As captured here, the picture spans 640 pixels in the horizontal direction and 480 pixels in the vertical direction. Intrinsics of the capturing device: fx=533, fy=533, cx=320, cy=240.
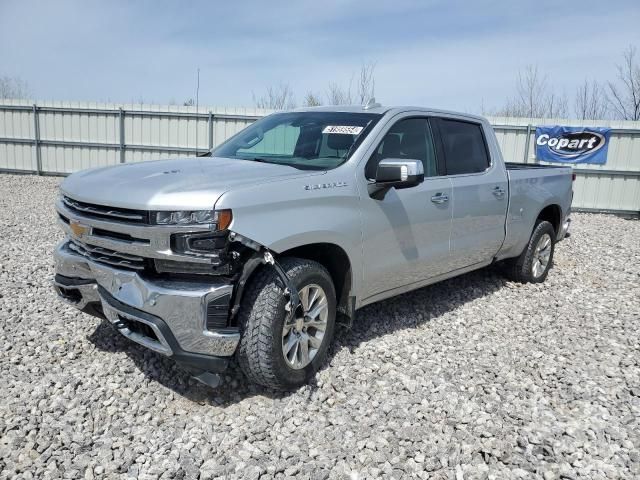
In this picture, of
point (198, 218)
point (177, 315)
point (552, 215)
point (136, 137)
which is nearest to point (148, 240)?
point (198, 218)

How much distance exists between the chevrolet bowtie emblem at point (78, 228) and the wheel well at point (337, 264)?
1.30 meters

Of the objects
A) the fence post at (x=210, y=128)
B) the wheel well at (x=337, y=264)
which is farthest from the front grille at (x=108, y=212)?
the fence post at (x=210, y=128)

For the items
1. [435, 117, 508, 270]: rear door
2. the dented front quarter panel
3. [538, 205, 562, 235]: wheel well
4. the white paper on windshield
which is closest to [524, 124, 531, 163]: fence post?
[538, 205, 562, 235]: wheel well

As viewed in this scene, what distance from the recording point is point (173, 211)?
281cm

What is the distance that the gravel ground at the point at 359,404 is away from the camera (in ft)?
8.98

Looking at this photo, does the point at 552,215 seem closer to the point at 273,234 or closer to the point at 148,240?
the point at 273,234

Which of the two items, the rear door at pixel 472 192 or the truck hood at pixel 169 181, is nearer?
the truck hood at pixel 169 181

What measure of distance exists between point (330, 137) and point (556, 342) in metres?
2.56

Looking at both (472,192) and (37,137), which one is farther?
(37,137)

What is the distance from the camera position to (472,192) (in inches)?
187

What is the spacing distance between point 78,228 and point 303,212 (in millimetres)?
1369

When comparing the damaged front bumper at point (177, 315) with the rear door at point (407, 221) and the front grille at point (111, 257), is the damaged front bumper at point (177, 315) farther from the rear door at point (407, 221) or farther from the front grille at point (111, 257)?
the rear door at point (407, 221)

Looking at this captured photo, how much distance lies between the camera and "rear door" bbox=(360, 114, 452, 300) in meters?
3.77

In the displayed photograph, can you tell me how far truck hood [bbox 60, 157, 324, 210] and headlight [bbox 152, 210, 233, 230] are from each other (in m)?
0.03
